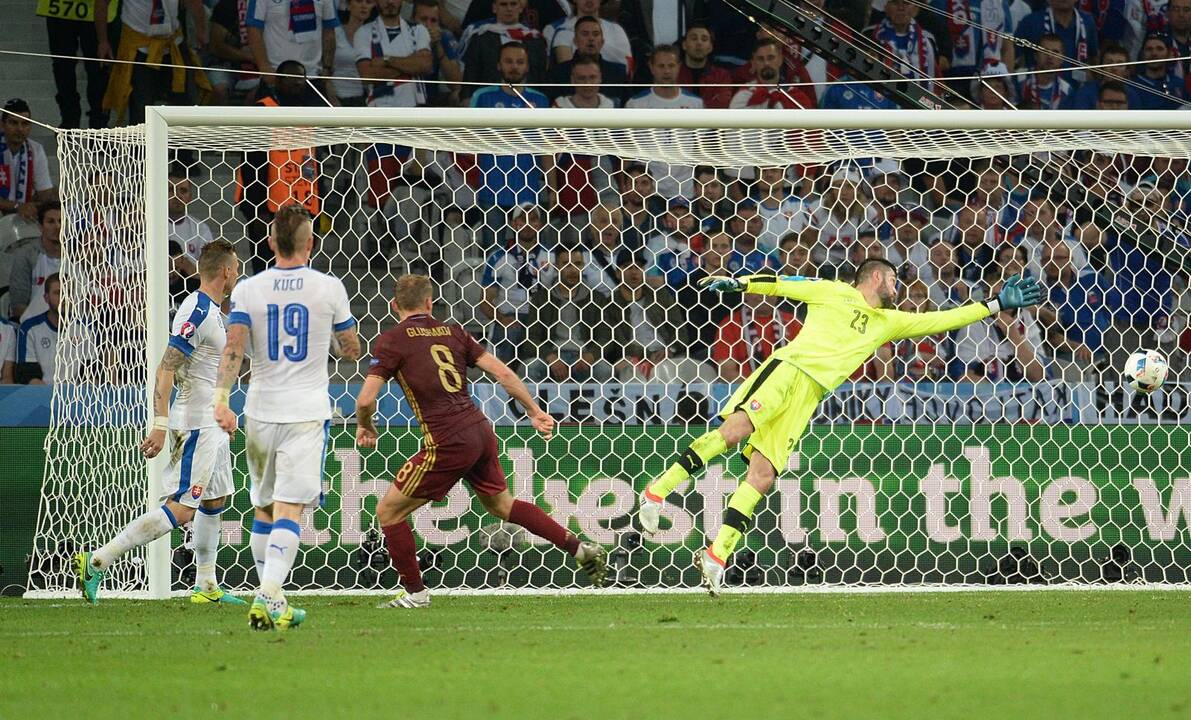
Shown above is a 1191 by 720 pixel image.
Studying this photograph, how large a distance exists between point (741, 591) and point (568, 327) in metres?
2.52

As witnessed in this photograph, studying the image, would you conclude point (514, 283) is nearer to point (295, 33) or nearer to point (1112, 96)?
point (295, 33)

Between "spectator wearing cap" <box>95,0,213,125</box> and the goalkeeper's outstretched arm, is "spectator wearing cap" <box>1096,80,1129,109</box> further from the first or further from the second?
"spectator wearing cap" <box>95,0,213,125</box>

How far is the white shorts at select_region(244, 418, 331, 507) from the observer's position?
6.62 meters

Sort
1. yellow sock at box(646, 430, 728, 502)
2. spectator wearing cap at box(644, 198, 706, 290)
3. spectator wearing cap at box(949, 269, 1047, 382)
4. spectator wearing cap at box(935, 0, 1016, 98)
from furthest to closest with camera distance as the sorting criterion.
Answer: spectator wearing cap at box(935, 0, 1016, 98) < spectator wearing cap at box(644, 198, 706, 290) < spectator wearing cap at box(949, 269, 1047, 382) < yellow sock at box(646, 430, 728, 502)

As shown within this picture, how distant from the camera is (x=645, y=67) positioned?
45.9 ft

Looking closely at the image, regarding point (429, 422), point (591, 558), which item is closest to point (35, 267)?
point (429, 422)

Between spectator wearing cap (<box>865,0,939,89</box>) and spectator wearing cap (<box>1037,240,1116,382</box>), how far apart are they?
10.3ft

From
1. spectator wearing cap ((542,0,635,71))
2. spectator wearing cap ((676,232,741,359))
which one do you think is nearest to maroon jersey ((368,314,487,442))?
spectator wearing cap ((676,232,741,359))

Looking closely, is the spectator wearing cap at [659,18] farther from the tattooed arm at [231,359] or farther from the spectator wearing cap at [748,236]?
the tattooed arm at [231,359]

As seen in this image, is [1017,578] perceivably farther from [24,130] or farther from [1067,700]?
[24,130]

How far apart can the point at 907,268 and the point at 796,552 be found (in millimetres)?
2809

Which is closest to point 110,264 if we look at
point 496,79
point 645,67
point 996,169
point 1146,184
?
point 496,79

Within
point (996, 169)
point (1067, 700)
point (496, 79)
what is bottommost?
point (1067, 700)

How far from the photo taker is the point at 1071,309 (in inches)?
455
